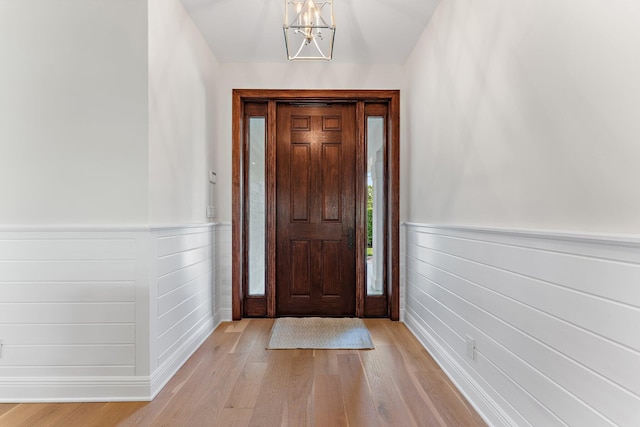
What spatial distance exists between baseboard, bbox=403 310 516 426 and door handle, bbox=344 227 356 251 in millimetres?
980

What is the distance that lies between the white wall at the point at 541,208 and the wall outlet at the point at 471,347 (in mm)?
37

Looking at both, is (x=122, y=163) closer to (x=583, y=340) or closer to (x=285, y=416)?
(x=285, y=416)

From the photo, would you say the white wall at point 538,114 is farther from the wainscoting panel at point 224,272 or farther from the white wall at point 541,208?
the wainscoting panel at point 224,272

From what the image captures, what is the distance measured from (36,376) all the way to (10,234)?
0.77m

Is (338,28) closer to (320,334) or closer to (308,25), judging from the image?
(308,25)

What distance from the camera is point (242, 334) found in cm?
303

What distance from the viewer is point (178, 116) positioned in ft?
7.97

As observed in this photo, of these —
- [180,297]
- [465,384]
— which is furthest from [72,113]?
[465,384]

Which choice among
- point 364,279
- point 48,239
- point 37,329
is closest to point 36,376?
point 37,329

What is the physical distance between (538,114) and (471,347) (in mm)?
1243

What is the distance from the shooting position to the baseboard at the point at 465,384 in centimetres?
167

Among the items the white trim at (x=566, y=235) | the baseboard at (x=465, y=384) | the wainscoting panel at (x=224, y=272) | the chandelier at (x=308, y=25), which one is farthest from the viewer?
the wainscoting panel at (x=224, y=272)

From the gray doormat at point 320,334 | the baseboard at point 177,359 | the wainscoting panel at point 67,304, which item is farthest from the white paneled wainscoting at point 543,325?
the wainscoting panel at point 67,304

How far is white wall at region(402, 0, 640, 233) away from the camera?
3.41ft
